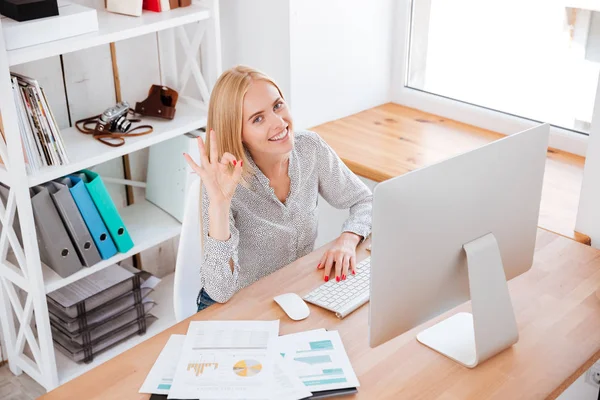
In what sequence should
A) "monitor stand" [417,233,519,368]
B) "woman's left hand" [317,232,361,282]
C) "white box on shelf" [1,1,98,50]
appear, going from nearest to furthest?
"monitor stand" [417,233,519,368], "woman's left hand" [317,232,361,282], "white box on shelf" [1,1,98,50]

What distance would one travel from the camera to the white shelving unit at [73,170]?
2201 millimetres

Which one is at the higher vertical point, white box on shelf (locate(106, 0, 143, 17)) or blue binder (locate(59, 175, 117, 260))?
white box on shelf (locate(106, 0, 143, 17))

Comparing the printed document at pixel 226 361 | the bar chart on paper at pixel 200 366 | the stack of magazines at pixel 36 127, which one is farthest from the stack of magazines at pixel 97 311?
the bar chart on paper at pixel 200 366

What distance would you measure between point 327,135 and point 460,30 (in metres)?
0.66

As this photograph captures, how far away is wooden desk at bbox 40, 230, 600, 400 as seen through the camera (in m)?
1.51

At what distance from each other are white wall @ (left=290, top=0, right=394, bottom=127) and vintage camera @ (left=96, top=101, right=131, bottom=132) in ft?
2.06

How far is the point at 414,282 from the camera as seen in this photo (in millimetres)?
1504

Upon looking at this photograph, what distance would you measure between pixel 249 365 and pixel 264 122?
68cm

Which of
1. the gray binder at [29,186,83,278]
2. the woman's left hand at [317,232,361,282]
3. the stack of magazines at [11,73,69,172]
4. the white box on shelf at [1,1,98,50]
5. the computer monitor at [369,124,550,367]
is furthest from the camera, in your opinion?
the gray binder at [29,186,83,278]

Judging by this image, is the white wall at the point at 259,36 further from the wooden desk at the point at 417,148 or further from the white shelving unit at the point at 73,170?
the wooden desk at the point at 417,148

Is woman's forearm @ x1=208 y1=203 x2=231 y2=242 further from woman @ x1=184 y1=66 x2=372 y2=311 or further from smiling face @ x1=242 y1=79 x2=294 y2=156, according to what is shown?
smiling face @ x1=242 y1=79 x2=294 y2=156

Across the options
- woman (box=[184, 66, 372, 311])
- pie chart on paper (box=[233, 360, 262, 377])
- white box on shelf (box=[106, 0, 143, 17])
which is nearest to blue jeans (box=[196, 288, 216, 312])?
woman (box=[184, 66, 372, 311])

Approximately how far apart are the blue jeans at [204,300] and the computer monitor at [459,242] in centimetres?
55

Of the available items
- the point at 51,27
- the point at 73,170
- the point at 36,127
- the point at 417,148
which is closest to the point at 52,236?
the point at 73,170
